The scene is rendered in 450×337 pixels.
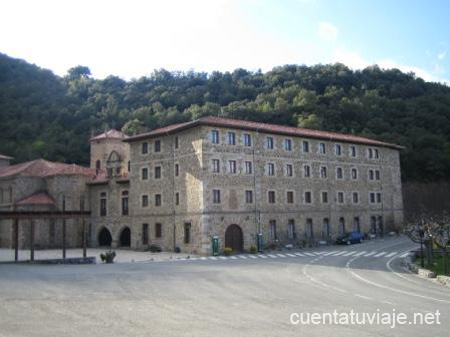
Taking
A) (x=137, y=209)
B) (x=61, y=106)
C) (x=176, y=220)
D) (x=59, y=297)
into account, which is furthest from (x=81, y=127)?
(x=59, y=297)

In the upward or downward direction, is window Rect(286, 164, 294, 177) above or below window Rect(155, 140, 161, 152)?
below

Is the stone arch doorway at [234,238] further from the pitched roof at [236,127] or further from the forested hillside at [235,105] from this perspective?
the forested hillside at [235,105]

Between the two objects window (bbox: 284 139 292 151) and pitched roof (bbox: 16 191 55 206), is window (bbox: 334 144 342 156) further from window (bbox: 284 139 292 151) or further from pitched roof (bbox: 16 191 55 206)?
pitched roof (bbox: 16 191 55 206)

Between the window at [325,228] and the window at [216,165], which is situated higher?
the window at [216,165]

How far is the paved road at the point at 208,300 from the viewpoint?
1091 cm

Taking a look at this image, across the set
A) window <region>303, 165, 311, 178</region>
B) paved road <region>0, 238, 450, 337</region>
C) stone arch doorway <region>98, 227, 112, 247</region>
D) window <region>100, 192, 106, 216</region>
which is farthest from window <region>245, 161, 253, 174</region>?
stone arch doorway <region>98, 227, 112, 247</region>

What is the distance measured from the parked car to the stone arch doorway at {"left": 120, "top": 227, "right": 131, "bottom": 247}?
68.5 ft

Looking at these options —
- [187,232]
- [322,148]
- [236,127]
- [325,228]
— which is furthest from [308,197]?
[187,232]

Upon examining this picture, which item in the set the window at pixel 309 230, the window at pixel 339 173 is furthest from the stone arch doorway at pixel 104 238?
the window at pixel 339 173

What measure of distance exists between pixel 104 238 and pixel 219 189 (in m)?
17.9

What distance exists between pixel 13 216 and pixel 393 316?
2541 centimetres

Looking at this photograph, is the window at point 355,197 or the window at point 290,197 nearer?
the window at point 290,197

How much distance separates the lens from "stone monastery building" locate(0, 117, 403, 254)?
3972cm

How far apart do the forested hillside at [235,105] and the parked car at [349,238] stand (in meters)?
24.3
